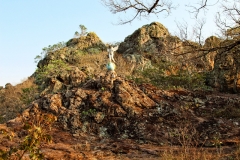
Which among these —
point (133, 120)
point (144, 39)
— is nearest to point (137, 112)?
point (133, 120)

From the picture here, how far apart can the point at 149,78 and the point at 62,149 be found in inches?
376

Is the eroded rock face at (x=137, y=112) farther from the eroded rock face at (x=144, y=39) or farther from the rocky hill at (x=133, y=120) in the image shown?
the eroded rock face at (x=144, y=39)

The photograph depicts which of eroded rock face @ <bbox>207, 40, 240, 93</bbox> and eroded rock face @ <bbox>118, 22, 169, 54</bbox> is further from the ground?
eroded rock face @ <bbox>118, 22, 169, 54</bbox>

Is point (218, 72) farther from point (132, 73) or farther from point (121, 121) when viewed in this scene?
point (121, 121)

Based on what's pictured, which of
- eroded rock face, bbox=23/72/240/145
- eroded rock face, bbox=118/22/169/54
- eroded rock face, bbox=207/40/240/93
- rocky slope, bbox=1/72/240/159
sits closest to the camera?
rocky slope, bbox=1/72/240/159

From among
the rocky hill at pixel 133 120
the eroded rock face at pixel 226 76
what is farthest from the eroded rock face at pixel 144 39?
the rocky hill at pixel 133 120

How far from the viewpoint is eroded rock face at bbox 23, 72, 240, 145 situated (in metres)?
7.28

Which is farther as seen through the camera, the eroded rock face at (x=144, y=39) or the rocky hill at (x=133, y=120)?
the eroded rock face at (x=144, y=39)

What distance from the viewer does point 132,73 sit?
16.8 meters

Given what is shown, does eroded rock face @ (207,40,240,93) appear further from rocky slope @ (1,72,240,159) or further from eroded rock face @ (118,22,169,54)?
eroded rock face @ (118,22,169,54)

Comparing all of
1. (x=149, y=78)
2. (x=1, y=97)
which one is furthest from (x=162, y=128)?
(x=1, y=97)

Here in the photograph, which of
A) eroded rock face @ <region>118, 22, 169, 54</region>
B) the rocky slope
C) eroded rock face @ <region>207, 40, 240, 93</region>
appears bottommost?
the rocky slope

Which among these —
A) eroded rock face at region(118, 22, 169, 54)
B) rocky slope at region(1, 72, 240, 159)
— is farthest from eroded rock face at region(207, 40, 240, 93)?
eroded rock face at region(118, 22, 169, 54)

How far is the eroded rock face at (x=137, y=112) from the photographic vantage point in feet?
23.9
